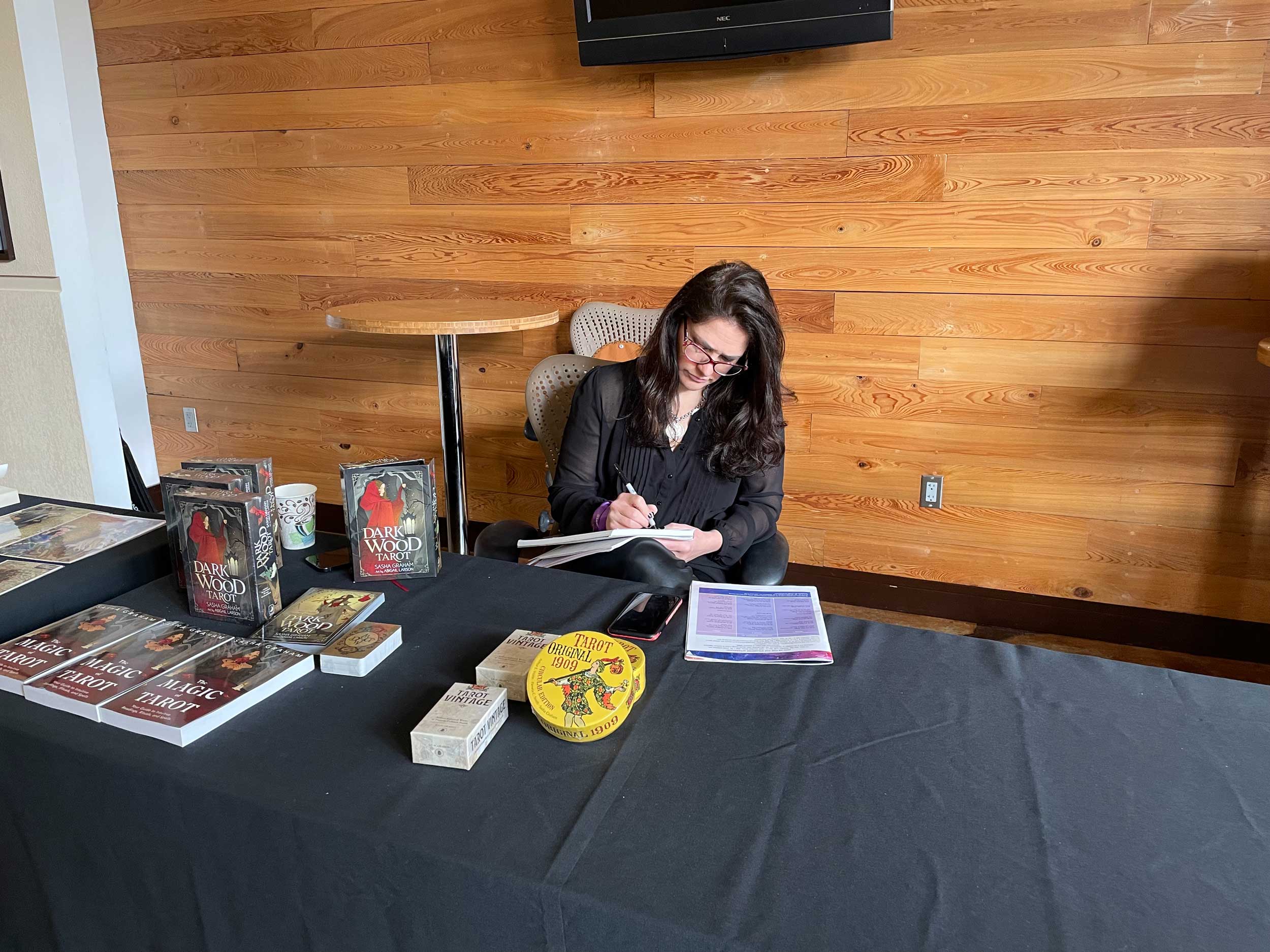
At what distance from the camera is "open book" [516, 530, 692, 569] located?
4.70 feet

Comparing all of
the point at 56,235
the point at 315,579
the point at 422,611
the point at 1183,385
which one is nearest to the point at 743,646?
the point at 422,611

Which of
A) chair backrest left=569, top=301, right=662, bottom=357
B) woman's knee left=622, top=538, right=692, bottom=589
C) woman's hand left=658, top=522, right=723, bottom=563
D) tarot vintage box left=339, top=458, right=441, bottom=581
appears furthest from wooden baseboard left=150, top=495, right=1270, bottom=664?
tarot vintage box left=339, top=458, right=441, bottom=581

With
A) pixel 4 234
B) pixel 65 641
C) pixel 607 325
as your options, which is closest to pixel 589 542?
pixel 65 641

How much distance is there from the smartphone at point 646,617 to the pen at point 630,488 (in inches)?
14.4

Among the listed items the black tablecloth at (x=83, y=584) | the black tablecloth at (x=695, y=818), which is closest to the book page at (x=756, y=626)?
the black tablecloth at (x=695, y=818)

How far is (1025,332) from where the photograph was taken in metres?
2.37

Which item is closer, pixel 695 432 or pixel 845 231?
pixel 695 432

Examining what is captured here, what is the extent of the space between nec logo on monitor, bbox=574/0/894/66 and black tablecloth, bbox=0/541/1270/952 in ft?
5.76

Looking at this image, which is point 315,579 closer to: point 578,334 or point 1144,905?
point 1144,905

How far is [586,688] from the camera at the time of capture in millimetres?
946

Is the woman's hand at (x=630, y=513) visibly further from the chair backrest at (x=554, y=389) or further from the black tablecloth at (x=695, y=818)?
the black tablecloth at (x=695, y=818)

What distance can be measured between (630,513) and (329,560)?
55 centimetres

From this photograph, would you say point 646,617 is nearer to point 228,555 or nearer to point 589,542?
point 589,542

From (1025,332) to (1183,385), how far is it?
1.38ft
